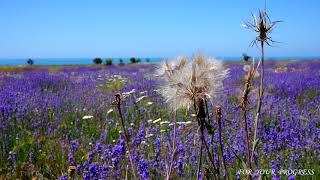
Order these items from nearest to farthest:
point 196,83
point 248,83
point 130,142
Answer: point 248,83 < point 196,83 < point 130,142

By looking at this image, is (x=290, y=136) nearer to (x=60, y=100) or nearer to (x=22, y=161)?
(x=22, y=161)

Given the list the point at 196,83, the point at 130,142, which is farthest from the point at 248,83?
the point at 130,142

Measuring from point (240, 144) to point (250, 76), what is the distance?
9.97 ft

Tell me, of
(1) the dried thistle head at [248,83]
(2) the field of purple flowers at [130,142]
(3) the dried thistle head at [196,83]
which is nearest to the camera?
(1) the dried thistle head at [248,83]

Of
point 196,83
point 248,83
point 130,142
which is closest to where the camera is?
point 248,83

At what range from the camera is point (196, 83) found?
1579 mm

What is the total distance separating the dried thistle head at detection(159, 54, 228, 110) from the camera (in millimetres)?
1564

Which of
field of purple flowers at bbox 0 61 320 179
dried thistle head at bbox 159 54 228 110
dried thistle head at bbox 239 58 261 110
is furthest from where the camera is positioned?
field of purple flowers at bbox 0 61 320 179

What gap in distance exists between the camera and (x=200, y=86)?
1.57m

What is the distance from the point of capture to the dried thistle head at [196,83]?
156cm

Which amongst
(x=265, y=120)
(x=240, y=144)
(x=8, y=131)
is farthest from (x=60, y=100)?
(x=240, y=144)

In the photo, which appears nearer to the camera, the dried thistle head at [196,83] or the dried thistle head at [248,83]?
the dried thistle head at [248,83]

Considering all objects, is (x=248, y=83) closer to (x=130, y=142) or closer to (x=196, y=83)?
(x=196, y=83)

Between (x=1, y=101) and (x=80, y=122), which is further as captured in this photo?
(x=1, y=101)
